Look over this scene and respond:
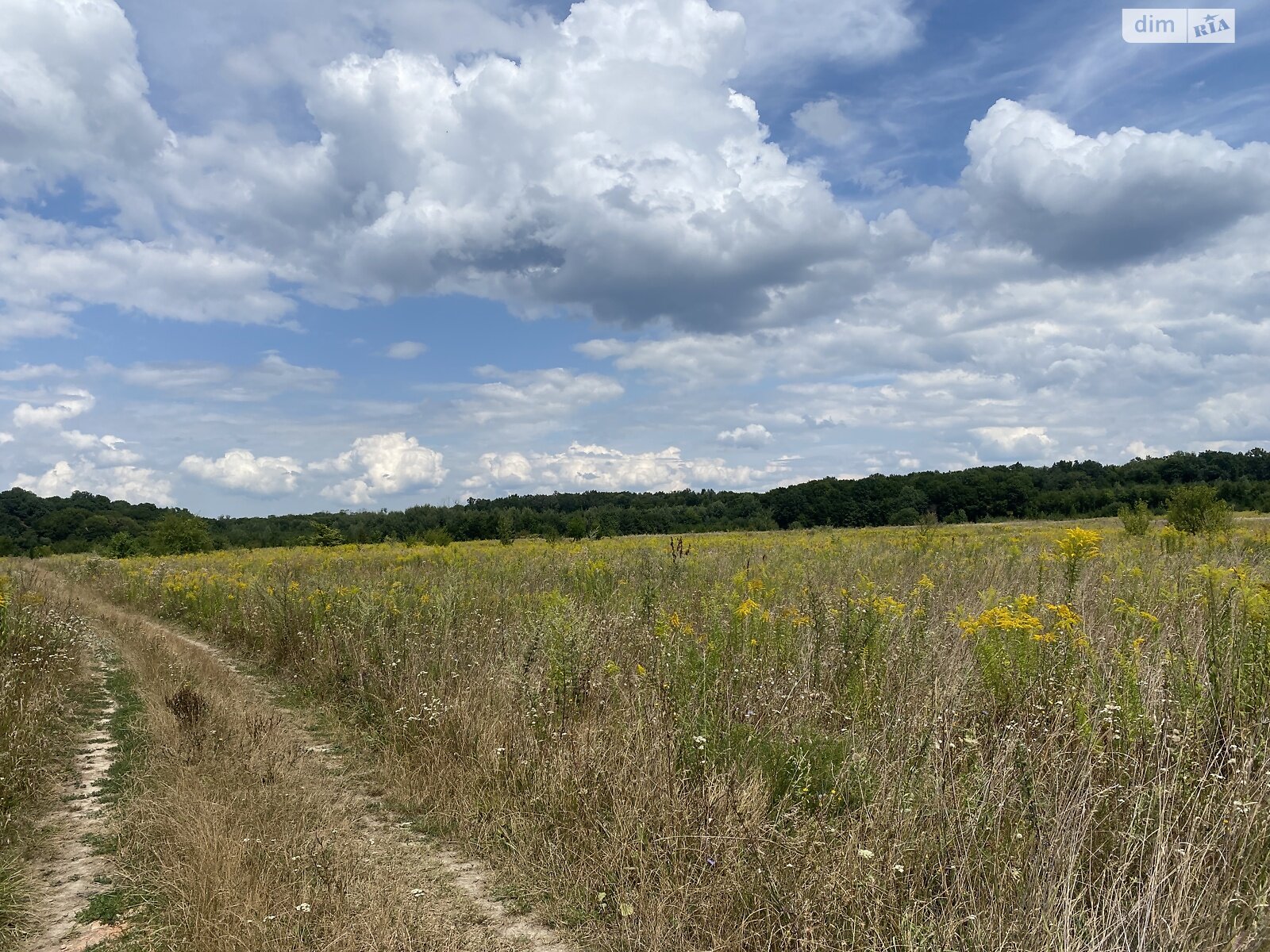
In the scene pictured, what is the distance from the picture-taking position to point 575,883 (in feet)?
12.4

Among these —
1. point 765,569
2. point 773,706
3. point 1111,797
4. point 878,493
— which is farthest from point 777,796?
point 878,493

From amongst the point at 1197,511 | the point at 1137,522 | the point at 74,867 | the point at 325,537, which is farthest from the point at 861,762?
the point at 325,537

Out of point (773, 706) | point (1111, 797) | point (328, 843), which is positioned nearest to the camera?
point (1111, 797)

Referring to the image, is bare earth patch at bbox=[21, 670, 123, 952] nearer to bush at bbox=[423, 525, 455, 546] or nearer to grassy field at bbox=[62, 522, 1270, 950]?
grassy field at bbox=[62, 522, 1270, 950]

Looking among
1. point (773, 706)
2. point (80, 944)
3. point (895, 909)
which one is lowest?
point (80, 944)

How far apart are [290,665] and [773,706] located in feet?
26.4

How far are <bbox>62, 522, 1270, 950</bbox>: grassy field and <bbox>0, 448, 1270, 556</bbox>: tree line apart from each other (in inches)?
1454

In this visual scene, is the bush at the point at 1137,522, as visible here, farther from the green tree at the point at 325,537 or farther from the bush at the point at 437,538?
the green tree at the point at 325,537

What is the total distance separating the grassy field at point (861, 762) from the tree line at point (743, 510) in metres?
36.9

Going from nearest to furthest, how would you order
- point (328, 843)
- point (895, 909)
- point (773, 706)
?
point (895, 909) < point (328, 843) < point (773, 706)

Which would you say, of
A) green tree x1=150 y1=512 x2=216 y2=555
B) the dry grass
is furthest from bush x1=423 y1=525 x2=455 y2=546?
the dry grass

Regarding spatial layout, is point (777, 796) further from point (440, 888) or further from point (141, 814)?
point (141, 814)

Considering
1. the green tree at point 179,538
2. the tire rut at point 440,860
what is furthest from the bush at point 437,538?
the tire rut at point 440,860

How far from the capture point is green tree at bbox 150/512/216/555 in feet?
136
